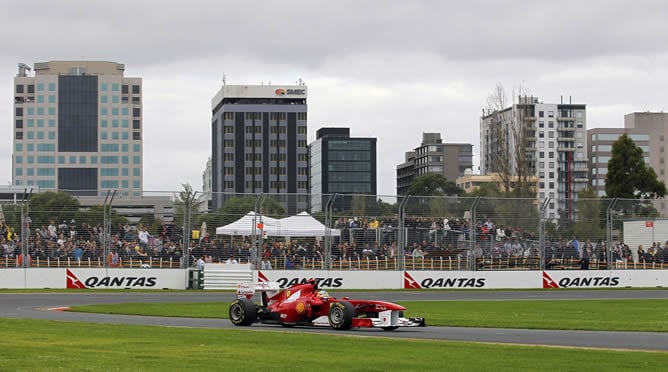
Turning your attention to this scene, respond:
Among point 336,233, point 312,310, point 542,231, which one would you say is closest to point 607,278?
point 542,231

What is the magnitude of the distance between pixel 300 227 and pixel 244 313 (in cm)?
2275

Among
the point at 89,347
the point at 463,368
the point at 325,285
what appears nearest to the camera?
the point at 463,368

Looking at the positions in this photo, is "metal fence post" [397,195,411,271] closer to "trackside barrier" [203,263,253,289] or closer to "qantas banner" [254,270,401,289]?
"qantas banner" [254,270,401,289]

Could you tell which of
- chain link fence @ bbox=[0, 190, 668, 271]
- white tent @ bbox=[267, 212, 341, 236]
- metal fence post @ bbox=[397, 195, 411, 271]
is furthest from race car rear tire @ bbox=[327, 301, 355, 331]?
metal fence post @ bbox=[397, 195, 411, 271]

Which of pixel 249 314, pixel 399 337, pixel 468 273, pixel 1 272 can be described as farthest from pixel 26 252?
pixel 399 337

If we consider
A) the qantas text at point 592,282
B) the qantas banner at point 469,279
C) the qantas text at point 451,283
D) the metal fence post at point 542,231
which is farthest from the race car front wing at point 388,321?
the qantas text at point 592,282

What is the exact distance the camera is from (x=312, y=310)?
923 inches

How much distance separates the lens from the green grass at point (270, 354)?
565 inches

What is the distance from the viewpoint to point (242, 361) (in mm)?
14859

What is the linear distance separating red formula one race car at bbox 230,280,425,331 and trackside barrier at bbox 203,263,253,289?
69.9ft

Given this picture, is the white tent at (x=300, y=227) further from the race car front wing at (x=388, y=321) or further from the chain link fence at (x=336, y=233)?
the race car front wing at (x=388, y=321)

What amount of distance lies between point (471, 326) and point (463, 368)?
10.2 meters

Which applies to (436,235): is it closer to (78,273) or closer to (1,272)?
(78,273)

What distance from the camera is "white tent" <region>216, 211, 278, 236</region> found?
151 ft
